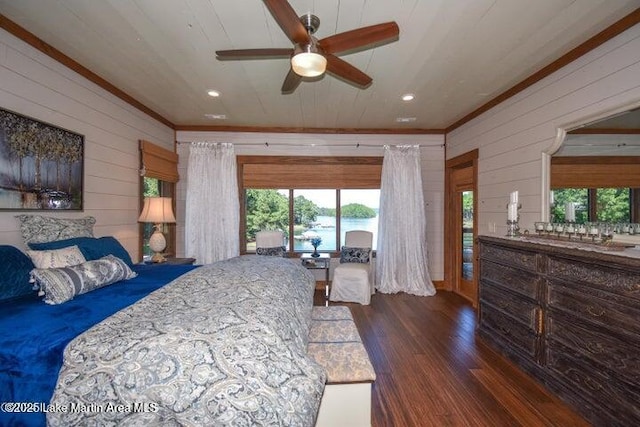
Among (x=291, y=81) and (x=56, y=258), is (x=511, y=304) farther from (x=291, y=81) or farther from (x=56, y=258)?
(x=56, y=258)

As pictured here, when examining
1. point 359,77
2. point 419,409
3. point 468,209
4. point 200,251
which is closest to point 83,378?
point 419,409

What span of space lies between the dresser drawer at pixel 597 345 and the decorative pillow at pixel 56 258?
3.56 metres

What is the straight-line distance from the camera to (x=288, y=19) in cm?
167

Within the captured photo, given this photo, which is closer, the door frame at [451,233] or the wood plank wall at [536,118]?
the wood plank wall at [536,118]

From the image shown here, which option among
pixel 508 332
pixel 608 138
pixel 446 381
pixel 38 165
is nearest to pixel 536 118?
pixel 608 138

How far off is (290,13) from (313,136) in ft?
11.3

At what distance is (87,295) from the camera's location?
1924mm

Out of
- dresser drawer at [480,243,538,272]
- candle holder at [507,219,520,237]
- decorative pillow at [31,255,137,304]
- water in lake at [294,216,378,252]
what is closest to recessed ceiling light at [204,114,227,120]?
water in lake at [294,216,378,252]

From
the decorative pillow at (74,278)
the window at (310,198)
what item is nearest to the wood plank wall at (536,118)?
the window at (310,198)

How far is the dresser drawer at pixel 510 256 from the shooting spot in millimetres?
2447

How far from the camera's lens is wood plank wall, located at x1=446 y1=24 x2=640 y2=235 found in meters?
2.23

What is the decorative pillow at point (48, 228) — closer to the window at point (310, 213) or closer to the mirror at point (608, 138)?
the window at point (310, 213)

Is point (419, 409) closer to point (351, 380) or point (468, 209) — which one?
point (351, 380)

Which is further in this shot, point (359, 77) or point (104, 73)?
point (104, 73)
